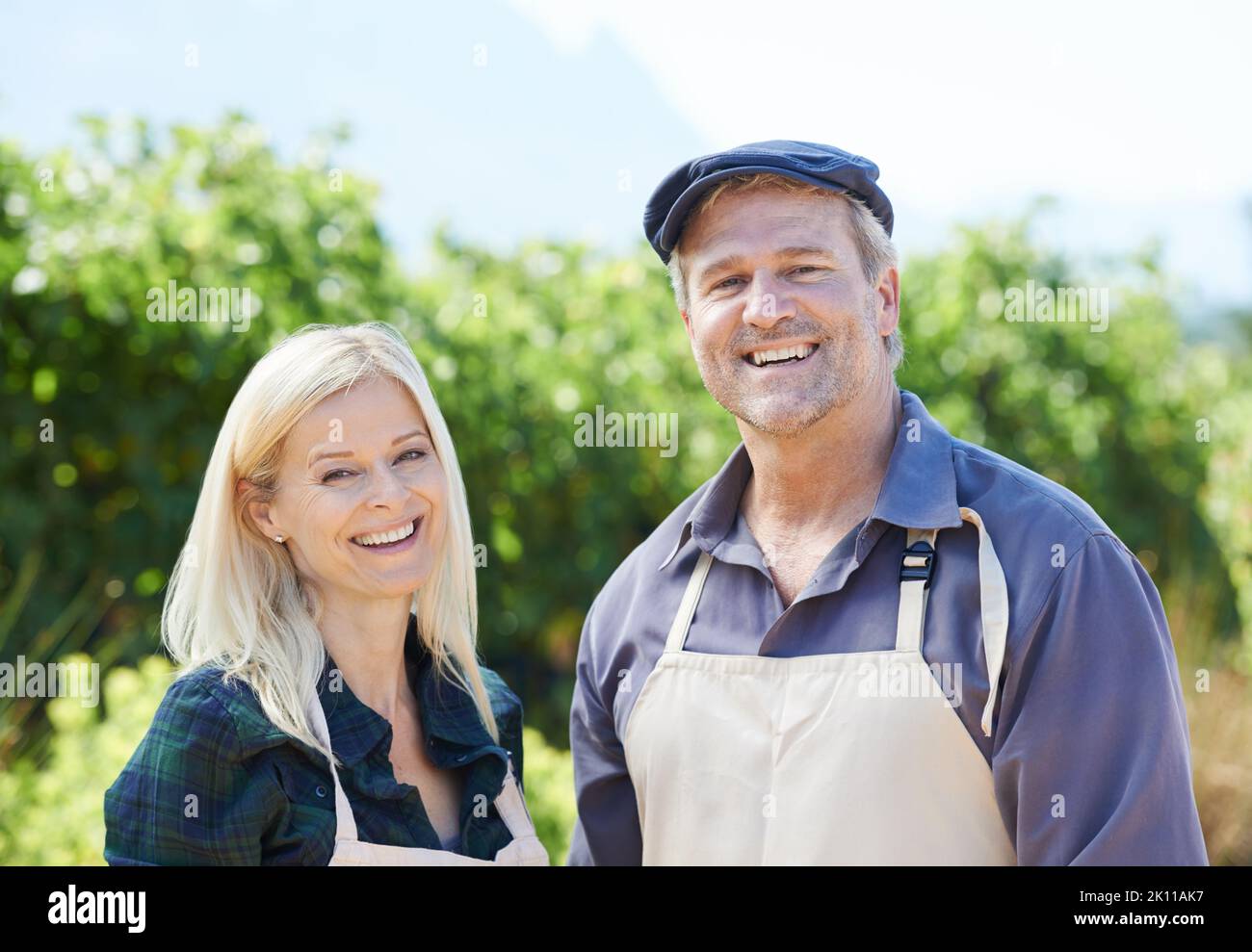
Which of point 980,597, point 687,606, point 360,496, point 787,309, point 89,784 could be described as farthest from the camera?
point 89,784

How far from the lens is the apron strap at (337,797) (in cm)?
208

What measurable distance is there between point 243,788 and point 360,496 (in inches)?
20.7

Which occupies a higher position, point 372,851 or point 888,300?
point 888,300

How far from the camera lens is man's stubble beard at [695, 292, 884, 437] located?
230 cm

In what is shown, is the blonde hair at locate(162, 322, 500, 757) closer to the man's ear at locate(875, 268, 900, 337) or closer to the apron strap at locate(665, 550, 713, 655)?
the apron strap at locate(665, 550, 713, 655)

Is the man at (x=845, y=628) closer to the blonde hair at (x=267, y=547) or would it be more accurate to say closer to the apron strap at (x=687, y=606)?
the apron strap at (x=687, y=606)

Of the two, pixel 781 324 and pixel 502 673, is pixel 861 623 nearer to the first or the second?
pixel 781 324

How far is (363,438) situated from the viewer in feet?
7.24

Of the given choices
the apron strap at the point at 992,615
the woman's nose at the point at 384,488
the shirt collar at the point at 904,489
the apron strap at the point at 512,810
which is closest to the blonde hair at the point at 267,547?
the woman's nose at the point at 384,488

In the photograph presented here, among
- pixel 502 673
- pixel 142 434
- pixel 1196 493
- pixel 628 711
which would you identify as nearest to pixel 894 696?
pixel 628 711

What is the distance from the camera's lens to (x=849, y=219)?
2.35 metres

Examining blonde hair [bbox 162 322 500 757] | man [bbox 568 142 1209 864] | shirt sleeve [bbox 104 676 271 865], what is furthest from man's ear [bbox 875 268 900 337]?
shirt sleeve [bbox 104 676 271 865]

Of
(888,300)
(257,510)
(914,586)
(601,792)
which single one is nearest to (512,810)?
(601,792)

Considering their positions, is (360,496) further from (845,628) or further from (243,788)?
(845,628)
